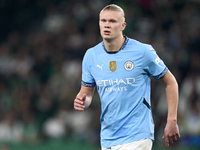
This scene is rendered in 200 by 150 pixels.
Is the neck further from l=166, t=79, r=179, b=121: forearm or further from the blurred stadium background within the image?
the blurred stadium background

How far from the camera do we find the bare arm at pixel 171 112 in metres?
4.84

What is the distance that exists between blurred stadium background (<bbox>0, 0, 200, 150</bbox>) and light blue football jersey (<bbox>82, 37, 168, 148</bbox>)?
5.24m

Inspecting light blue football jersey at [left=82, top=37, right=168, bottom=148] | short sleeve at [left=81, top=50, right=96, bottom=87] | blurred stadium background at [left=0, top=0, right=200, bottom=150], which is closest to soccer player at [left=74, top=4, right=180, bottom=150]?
light blue football jersey at [left=82, top=37, right=168, bottom=148]

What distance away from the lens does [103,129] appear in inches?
205

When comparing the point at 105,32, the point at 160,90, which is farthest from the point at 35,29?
the point at 105,32

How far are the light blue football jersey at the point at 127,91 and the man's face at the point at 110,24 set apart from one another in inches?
8.6

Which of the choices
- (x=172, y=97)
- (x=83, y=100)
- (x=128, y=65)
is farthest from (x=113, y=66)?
(x=172, y=97)

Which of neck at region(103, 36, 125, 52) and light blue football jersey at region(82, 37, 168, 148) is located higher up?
neck at region(103, 36, 125, 52)

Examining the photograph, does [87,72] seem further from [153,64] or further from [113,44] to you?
[153,64]

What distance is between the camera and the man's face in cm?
505

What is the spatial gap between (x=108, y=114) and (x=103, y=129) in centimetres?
22

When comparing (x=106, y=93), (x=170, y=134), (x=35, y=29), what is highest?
(x=35, y=29)

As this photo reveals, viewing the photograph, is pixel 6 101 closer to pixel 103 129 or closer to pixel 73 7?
pixel 73 7

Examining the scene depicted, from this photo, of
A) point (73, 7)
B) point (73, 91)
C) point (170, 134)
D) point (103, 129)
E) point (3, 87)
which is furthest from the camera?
point (73, 7)
